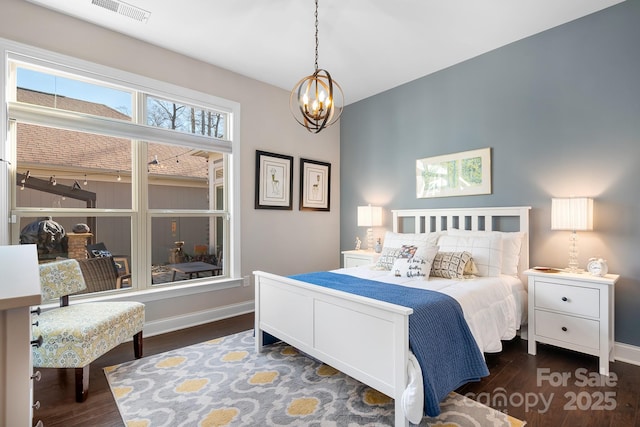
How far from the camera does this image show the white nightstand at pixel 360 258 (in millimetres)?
4008

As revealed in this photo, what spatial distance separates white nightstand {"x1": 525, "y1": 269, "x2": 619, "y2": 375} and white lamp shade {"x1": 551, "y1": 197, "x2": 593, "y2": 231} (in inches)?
15.5

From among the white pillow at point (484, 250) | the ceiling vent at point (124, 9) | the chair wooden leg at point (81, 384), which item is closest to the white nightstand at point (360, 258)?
the white pillow at point (484, 250)

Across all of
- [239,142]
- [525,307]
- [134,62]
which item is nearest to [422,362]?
[525,307]

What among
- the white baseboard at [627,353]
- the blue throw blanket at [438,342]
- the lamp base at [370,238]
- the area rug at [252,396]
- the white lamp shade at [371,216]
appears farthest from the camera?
the lamp base at [370,238]

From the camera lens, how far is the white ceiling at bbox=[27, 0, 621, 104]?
8.63 ft

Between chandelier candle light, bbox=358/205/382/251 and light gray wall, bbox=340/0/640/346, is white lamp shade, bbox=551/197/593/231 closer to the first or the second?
light gray wall, bbox=340/0/640/346

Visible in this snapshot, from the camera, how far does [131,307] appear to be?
254 cm

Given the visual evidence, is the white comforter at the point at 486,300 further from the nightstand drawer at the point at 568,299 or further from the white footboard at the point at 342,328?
the white footboard at the point at 342,328

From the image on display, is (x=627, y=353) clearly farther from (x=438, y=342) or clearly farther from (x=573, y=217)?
(x=438, y=342)

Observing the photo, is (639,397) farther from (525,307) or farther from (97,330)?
(97,330)

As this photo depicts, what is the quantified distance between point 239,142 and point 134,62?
1271 mm

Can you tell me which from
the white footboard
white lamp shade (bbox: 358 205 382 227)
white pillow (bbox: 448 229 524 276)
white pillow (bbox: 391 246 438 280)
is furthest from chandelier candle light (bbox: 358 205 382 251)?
the white footboard

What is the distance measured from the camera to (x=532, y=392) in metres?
2.13

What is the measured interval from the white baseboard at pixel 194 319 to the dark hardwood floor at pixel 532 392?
381 millimetres
